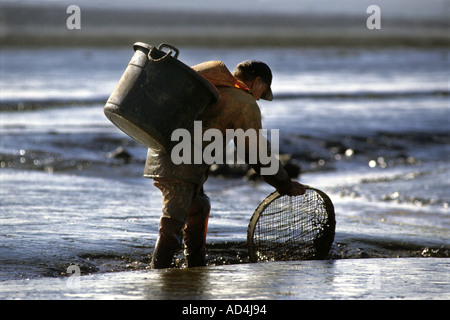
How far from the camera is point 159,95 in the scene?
14.1 ft

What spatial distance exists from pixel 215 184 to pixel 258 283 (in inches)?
197

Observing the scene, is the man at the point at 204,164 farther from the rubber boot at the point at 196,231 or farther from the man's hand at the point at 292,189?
the rubber boot at the point at 196,231

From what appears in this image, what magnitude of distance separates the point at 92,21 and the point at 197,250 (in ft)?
347

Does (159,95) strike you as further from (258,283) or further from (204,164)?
(258,283)

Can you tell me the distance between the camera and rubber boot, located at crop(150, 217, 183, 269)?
4.57 meters

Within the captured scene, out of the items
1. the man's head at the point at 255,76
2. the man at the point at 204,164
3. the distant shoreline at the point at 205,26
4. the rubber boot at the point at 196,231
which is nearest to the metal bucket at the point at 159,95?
the man at the point at 204,164

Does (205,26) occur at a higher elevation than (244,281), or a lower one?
higher

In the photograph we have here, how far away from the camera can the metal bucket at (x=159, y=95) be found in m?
4.28

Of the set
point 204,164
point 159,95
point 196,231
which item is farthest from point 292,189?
point 159,95

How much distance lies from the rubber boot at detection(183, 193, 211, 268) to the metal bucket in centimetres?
69

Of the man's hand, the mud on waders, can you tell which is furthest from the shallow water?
the mud on waders

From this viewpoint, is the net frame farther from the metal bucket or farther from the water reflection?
the metal bucket

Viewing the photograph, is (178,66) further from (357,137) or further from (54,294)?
(357,137)
